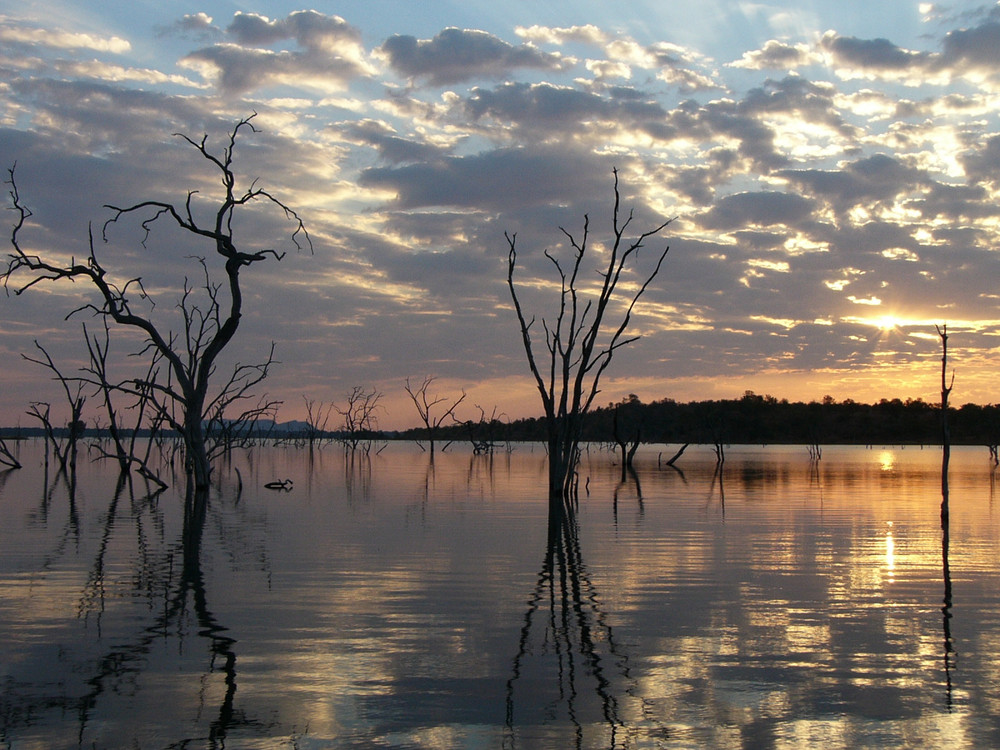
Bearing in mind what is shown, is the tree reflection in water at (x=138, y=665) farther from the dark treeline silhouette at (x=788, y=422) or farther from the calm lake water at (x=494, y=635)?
the dark treeline silhouette at (x=788, y=422)

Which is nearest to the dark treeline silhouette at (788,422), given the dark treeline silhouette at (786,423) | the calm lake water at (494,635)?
the dark treeline silhouette at (786,423)

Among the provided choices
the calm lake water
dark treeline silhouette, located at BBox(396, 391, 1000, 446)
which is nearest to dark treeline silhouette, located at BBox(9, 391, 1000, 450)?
dark treeline silhouette, located at BBox(396, 391, 1000, 446)

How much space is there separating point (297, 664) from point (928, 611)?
620cm

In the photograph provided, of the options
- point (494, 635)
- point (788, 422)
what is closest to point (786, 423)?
point (788, 422)

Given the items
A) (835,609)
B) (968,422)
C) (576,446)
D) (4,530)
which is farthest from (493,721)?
(968,422)

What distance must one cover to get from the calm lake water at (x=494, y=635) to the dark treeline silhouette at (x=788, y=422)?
115 m

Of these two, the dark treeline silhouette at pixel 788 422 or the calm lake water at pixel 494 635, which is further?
the dark treeline silhouette at pixel 788 422

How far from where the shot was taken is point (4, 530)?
1551 centimetres

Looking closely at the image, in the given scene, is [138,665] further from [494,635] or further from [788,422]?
[788,422]

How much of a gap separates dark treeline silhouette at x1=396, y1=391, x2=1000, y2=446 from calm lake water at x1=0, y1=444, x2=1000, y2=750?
11482cm

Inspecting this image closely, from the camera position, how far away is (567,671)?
6.74m

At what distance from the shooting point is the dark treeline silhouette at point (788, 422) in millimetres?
131250

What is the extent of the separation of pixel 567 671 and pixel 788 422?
139384 mm

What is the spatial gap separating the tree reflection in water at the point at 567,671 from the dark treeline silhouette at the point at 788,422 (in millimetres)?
119308
